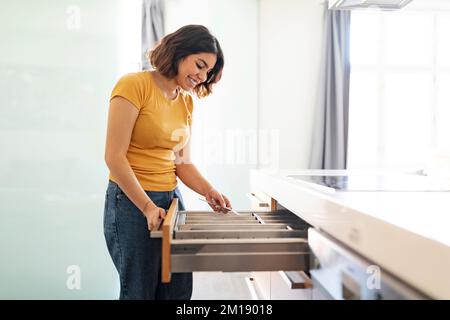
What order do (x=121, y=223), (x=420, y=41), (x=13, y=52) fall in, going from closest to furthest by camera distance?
(x=121, y=223) < (x=13, y=52) < (x=420, y=41)

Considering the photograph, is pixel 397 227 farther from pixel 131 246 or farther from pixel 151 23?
pixel 151 23

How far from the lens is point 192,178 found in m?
1.35

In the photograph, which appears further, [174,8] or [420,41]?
[420,41]

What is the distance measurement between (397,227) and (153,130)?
2.36 ft

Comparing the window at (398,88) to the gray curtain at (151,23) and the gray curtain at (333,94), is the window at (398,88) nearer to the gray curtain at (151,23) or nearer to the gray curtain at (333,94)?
the gray curtain at (333,94)

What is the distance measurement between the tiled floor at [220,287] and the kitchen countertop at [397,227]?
134 cm

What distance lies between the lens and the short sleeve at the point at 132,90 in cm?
104

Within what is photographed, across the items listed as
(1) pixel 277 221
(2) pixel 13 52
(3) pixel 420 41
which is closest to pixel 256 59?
(3) pixel 420 41

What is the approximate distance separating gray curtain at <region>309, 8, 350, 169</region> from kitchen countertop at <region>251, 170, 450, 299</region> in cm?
232

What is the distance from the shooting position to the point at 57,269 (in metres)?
1.76

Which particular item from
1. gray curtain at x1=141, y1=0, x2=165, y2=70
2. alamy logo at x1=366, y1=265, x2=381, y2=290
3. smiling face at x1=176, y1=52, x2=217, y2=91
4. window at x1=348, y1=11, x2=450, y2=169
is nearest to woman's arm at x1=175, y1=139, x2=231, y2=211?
smiling face at x1=176, y1=52, x2=217, y2=91

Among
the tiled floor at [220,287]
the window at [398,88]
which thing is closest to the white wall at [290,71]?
the window at [398,88]
